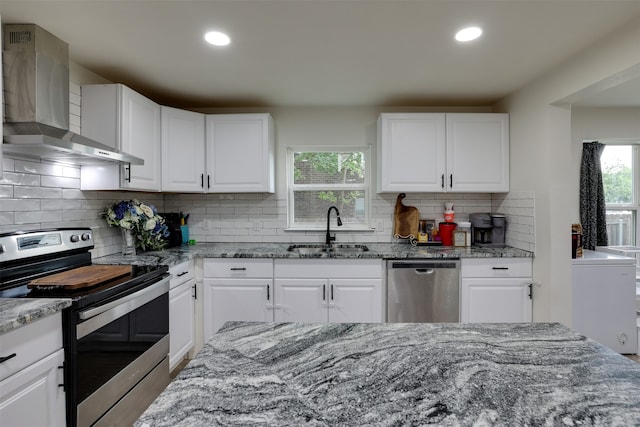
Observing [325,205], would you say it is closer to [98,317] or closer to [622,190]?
[98,317]

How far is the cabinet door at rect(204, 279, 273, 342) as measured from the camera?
2715mm

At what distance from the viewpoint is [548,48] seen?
6.94ft

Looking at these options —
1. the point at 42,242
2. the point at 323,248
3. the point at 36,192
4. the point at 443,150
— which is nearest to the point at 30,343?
the point at 42,242

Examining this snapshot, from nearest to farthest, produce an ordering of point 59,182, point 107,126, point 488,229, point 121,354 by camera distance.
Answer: point 121,354, point 59,182, point 107,126, point 488,229

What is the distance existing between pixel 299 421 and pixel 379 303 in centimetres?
216

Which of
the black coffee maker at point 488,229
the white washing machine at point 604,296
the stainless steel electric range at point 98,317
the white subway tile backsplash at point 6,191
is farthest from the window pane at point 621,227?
the white subway tile backsplash at point 6,191

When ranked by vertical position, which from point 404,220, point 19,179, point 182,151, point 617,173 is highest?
point 182,151

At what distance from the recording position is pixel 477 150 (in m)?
3.04

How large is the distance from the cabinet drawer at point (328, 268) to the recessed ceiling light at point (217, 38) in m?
1.61

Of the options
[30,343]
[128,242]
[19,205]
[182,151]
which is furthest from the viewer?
[182,151]

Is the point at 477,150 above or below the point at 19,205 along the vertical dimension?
above

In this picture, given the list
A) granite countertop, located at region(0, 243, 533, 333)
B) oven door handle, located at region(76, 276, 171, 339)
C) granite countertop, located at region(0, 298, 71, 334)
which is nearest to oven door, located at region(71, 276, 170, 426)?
oven door handle, located at region(76, 276, 171, 339)

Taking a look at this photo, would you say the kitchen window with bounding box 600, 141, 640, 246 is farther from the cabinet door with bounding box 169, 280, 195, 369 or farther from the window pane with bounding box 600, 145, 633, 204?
the cabinet door with bounding box 169, 280, 195, 369

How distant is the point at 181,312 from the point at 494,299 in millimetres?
2499
